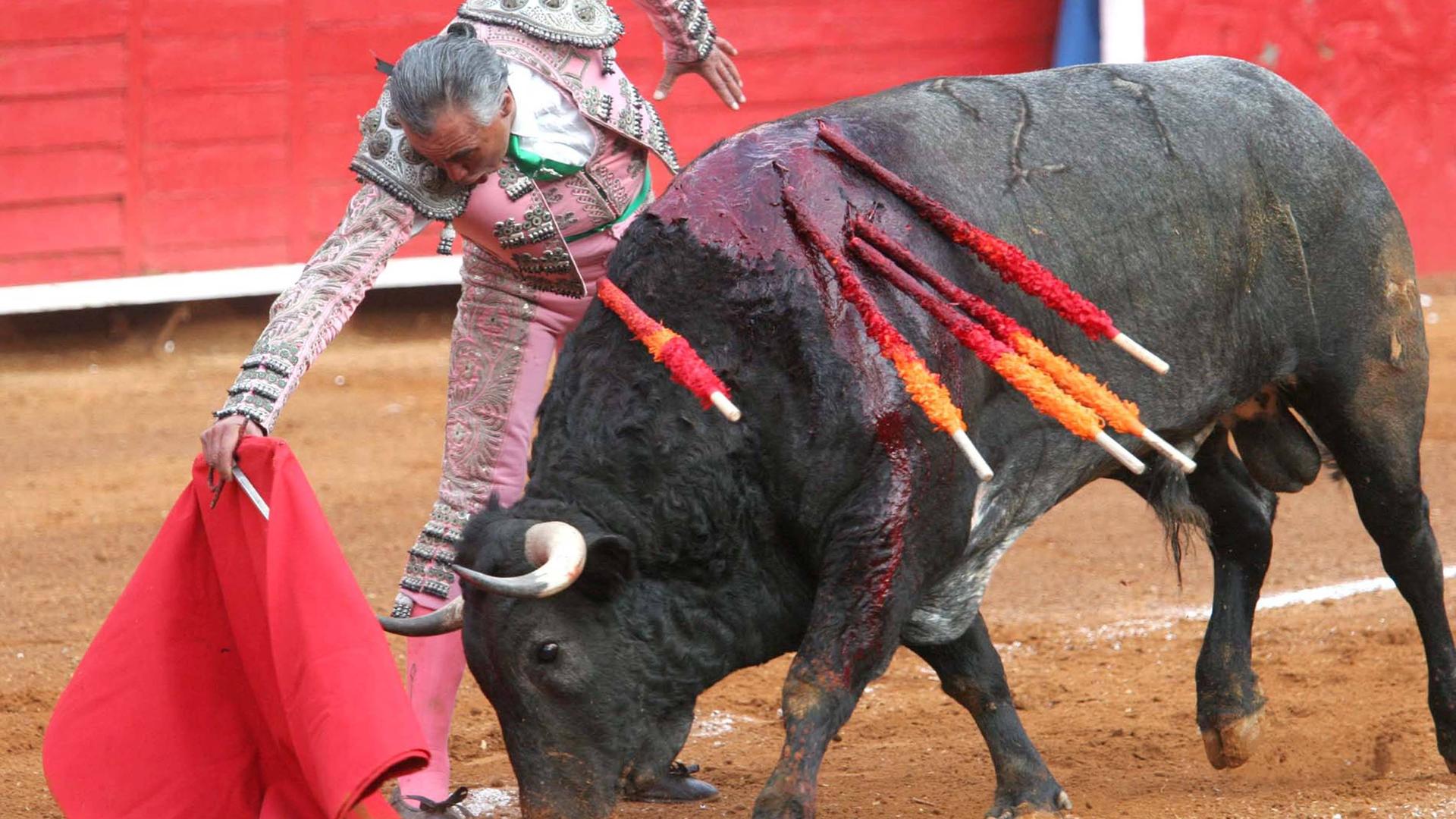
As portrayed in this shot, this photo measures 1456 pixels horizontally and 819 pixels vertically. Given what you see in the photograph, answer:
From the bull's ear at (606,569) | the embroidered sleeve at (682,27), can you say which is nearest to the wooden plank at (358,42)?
the embroidered sleeve at (682,27)

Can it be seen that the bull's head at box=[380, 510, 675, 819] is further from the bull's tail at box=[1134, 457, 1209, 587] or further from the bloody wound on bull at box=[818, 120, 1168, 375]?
the bull's tail at box=[1134, 457, 1209, 587]

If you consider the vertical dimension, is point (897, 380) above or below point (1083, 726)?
above

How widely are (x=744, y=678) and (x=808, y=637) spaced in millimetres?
1588

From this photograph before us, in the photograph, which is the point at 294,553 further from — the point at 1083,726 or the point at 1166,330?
the point at 1083,726

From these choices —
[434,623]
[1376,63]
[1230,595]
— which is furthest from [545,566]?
[1376,63]

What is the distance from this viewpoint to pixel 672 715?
9.24 feet

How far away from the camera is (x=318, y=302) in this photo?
2838 mm

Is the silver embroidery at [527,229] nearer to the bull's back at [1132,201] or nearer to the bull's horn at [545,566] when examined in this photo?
the bull's back at [1132,201]

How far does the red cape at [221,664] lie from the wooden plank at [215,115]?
201 inches

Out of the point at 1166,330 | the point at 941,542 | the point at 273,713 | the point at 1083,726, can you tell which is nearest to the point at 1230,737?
the point at 1083,726

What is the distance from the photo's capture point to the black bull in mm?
2699

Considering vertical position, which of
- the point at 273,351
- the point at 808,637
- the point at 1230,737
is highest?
the point at 273,351

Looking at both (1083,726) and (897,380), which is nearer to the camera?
(897,380)

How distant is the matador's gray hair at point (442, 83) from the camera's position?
2.76m
